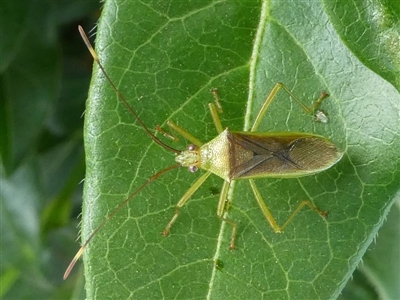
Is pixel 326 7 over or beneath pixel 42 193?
over

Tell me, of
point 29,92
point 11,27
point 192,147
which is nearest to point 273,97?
point 192,147

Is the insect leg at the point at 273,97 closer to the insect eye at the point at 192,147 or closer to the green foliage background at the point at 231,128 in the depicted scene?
the green foliage background at the point at 231,128

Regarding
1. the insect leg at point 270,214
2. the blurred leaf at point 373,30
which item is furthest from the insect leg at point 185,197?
the blurred leaf at point 373,30

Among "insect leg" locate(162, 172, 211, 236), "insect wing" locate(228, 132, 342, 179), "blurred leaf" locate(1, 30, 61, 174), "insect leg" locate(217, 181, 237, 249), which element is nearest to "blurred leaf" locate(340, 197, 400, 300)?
"insect wing" locate(228, 132, 342, 179)

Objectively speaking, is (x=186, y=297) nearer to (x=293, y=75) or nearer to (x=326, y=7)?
(x=293, y=75)

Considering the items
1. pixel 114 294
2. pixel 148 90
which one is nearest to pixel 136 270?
pixel 114 294
